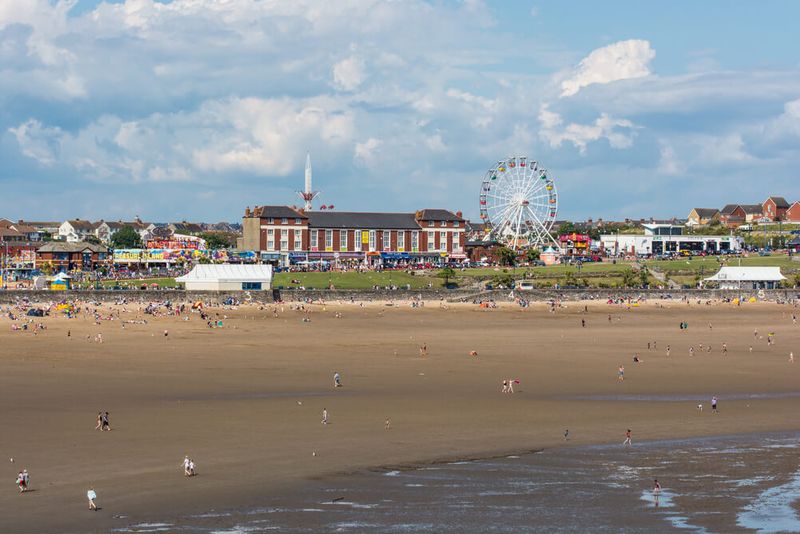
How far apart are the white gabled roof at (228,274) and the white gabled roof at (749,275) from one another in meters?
46.2

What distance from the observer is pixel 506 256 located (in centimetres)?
13775

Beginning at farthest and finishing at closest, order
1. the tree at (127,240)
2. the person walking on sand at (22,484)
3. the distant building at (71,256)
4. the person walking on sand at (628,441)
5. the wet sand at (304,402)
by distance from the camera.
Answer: the tree at (127,240)
the distant building at (71,256)
the person walking on sand at (628,441)
the wet sand at (304,402)
the person walking on sand at (22,484)

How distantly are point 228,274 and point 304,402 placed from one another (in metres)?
61.1

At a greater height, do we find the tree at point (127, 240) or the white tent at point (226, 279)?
the tree at point (127, 240)

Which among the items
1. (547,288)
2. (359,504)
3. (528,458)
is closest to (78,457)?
(359,504)

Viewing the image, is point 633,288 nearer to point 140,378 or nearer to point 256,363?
point 256,363

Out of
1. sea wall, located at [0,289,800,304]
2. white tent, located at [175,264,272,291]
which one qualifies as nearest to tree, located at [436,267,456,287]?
sea wall, located at [0,289,800,304]

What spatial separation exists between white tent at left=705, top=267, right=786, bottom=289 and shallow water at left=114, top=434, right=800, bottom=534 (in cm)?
8190

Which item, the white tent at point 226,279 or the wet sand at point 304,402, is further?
the white tent at point 226,279

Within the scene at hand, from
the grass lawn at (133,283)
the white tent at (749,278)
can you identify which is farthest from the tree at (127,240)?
the white tent at (749,278)

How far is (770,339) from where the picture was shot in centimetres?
6462

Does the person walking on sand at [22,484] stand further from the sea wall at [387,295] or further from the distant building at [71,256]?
the distant building at [71,256]

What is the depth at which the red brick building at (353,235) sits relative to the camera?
143625 mm

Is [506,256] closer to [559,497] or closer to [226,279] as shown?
[226,279]
